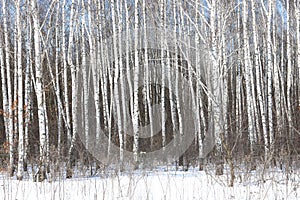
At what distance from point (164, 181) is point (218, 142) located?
1.52m

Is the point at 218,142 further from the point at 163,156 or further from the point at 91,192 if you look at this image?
the point at 163,156

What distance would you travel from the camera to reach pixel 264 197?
4.45 meters

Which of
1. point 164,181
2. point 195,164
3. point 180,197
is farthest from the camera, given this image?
point 195,164

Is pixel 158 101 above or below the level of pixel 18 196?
above

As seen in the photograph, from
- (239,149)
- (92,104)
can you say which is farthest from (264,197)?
(92,104)

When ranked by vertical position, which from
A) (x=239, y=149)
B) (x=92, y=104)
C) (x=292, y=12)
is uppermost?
(x=292, y=12)

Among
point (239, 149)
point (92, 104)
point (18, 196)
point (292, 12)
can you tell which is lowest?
point (18, 196)

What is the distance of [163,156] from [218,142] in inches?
143

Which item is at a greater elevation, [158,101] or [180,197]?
[158,101]

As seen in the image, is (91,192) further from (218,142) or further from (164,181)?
(218,142)

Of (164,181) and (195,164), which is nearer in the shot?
(164,181)

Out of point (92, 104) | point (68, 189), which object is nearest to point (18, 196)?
point (68, 189)

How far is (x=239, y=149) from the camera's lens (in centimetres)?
734

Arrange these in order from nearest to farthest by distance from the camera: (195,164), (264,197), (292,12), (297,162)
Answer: (264,197)
(297,162)
(195,164)
(292,12)
